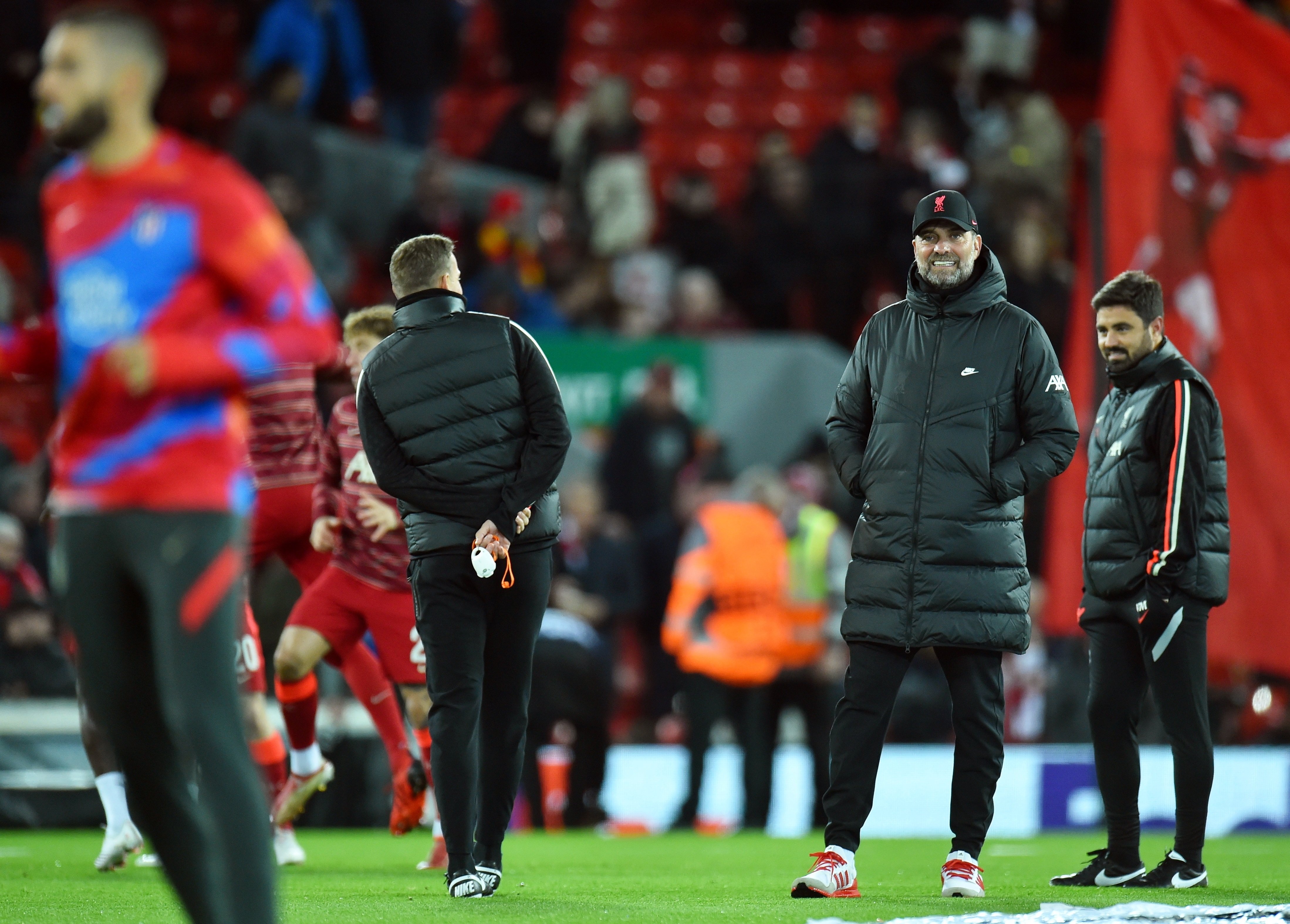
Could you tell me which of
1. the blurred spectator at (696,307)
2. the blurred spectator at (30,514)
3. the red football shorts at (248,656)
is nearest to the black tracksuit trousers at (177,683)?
the red football shorts at (248,656)

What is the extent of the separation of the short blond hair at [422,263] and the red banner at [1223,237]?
5.10 meters

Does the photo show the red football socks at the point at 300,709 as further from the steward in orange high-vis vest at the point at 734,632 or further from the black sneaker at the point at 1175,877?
the steward in orange high-vis vest at the point at 734,632

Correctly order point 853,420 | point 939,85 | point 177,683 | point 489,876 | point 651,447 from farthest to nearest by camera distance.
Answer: point 939,85, point 651,447, point 853,420, point 489,876, point 177,683

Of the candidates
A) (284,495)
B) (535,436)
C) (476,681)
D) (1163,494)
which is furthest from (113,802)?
(1163,494)

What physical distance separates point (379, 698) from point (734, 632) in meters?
3.63

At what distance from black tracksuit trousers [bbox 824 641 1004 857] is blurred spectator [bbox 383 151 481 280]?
905 cm

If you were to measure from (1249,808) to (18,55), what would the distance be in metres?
11.9

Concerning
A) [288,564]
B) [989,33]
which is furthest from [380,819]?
[989,33]

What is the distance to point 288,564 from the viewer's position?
26.6 ft

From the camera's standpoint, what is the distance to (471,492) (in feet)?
19.5

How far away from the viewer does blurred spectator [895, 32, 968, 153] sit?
1656cm

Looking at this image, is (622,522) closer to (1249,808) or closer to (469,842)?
(1249,808)

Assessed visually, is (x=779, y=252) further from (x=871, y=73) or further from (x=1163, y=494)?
(x=1163, y=494)

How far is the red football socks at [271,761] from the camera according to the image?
759 cm
